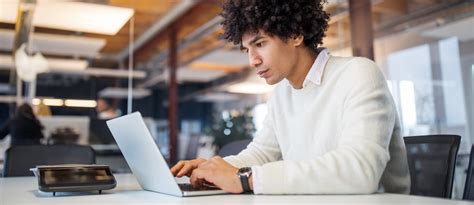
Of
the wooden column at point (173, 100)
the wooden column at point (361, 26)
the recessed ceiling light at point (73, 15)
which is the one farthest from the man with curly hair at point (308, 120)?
the wooden column at point (173, 100)

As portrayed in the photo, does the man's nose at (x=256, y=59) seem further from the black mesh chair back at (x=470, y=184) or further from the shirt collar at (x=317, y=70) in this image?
the black mesh chair back at (x=470, y=184)

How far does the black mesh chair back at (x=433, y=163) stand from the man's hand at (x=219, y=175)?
76 cm

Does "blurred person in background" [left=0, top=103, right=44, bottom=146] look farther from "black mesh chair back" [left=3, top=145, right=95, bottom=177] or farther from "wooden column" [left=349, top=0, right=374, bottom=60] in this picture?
"wooden column" [left=349, top=0, right=374, bottom=60]

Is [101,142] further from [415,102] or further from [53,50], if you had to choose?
[415,102]

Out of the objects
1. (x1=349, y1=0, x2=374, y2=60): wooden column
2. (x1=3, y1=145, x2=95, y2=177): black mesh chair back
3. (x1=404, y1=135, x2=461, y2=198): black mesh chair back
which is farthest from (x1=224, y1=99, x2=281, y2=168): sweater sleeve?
(x1=349, y1=0, x2=374, y2=60): wooden column

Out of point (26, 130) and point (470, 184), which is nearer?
point (470, 184)

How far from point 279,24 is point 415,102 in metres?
3.38

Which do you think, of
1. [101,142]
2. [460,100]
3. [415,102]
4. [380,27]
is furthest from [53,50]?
[460,100]

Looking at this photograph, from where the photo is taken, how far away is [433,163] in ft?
4.58

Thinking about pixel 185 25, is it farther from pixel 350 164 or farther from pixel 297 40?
pixel 350 164

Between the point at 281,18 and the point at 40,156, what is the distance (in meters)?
1.41

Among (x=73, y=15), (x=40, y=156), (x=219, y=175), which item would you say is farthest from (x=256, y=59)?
(x=73, y=15)

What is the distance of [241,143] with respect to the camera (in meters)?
2.05

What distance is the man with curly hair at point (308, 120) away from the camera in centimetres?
90
